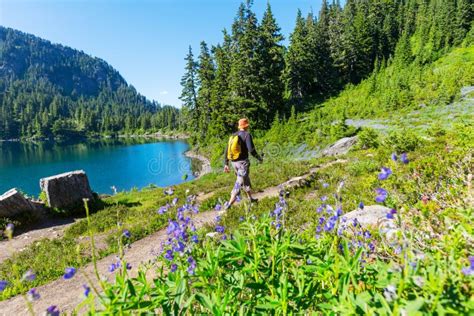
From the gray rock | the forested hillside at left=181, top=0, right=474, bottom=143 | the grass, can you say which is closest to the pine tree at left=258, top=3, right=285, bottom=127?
the forested hillside at left=181, top=0, right=474, bottom=143

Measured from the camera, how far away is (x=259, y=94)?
39.8 m

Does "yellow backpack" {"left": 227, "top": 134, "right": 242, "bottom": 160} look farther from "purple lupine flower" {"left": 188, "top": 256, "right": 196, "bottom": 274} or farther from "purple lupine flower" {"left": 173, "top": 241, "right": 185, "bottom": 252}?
"purple lupine flower" {"left": 188, "top": 256, "right": 196, "bottom": 274}

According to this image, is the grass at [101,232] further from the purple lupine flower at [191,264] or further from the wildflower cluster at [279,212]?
the purple lupine flower at [191,264]

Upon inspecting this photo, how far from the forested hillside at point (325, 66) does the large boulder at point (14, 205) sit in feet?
76.2

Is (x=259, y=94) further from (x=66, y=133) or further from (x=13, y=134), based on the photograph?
(x=13, y=134)

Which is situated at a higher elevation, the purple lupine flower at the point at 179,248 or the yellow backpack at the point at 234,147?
the yellow backpack at the point at 234,147

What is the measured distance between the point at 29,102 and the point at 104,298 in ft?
693

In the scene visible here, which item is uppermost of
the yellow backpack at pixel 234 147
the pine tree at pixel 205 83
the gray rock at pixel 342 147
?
the pine tree at pixel 205 83

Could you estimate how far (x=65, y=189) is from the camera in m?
15.0

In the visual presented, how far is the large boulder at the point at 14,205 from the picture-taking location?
12953mm

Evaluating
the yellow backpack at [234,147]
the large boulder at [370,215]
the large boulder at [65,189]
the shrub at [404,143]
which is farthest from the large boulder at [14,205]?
the shrub at [404,143]

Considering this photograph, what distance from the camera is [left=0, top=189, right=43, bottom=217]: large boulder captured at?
13.0 metres

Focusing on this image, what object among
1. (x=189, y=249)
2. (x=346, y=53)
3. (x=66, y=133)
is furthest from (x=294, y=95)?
(x=66, y=133)

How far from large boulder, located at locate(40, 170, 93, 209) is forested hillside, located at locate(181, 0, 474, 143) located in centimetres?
2084
